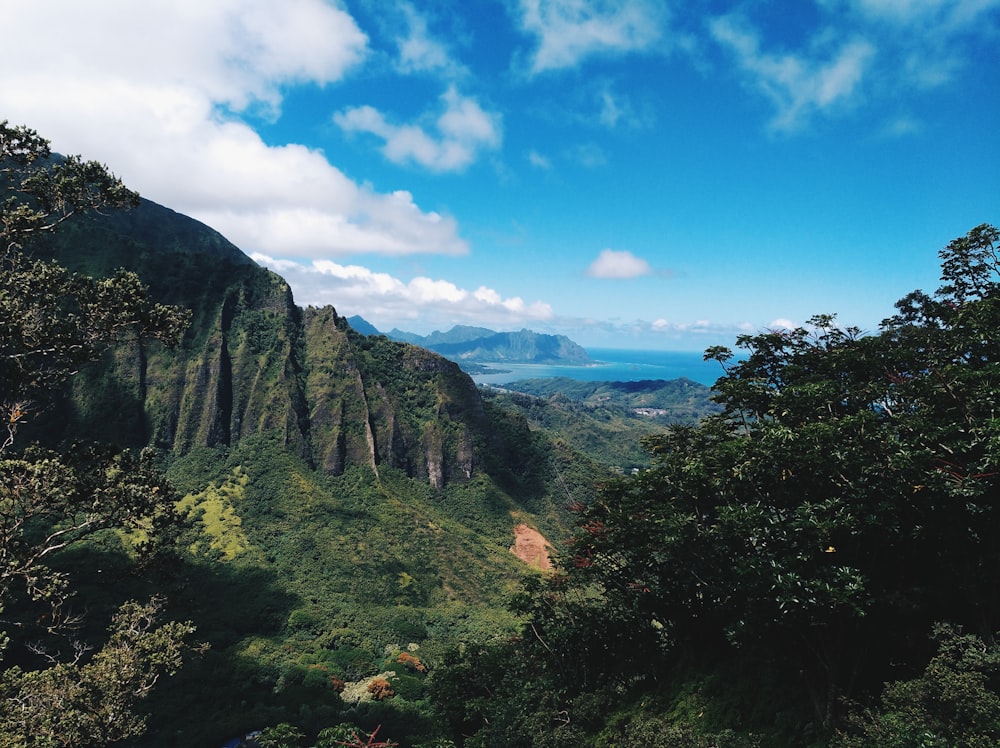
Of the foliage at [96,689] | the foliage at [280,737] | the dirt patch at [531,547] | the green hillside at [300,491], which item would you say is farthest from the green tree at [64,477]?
the dirt patch at [531,547]

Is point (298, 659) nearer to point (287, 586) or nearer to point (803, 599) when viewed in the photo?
point (287, 586)

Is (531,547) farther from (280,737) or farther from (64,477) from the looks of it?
(64,477)

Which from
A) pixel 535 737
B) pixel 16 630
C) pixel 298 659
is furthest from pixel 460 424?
pixel 535 737

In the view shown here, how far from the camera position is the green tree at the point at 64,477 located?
45.5 ft

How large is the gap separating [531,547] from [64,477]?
94.5 meters

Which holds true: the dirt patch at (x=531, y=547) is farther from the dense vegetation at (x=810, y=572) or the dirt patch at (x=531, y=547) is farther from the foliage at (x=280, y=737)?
the dense vegetation at (x=810, y=572)

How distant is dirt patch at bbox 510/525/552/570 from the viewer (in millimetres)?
99625

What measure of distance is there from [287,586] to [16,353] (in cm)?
6874

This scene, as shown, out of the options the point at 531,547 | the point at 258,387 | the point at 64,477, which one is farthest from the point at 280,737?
the point at 258,387

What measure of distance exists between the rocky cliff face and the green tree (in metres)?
86.8

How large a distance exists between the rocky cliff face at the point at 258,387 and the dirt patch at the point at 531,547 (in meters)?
16.8

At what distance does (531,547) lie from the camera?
336 ft

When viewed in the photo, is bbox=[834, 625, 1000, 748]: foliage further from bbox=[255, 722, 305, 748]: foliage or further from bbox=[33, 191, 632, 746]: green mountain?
bbox=[33, 191, 632, 746]: green mountain

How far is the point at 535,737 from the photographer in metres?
23.2
